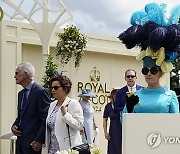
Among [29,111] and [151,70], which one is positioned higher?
[151,70]

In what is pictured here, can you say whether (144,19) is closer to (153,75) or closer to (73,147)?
(153,75)

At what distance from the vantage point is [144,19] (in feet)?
13.7

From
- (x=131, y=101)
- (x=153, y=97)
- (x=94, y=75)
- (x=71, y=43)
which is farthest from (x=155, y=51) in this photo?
(x=94, y=75)

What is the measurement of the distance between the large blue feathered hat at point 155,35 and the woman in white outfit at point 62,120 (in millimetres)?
1191

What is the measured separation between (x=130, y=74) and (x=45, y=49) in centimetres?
458

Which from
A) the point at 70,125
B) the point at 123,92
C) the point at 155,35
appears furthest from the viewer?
the point at 123,92

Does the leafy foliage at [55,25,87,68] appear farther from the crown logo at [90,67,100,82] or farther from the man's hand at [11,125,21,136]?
the man's hand at [11,125,21,136]

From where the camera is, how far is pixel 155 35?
396cm

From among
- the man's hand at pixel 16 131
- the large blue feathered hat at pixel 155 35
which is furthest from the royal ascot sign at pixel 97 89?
the large blue feathered hat at pixel 155 35

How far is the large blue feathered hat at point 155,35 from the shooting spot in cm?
398

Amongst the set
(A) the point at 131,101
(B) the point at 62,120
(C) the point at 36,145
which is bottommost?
(C) the point at 36,145

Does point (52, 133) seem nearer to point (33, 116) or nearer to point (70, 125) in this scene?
point (70, 125)

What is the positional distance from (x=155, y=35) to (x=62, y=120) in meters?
1.60

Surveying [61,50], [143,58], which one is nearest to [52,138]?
[143,58]
